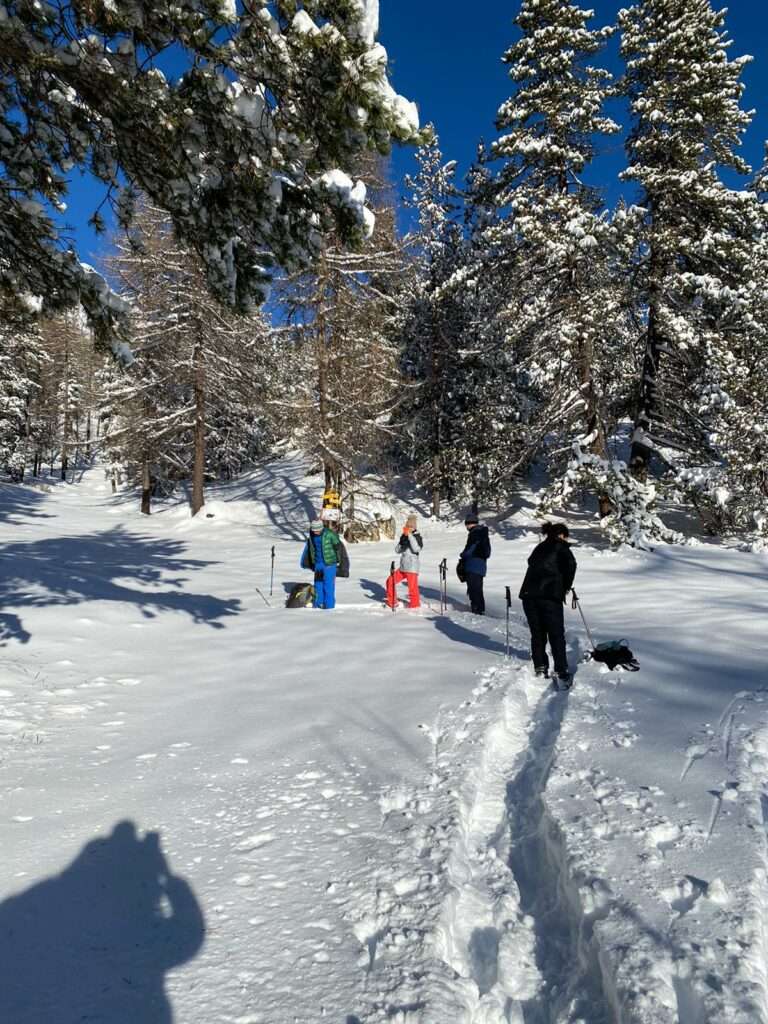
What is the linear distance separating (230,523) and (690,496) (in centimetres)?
1618

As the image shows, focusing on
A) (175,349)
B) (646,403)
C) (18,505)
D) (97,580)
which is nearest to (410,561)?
(97,580)

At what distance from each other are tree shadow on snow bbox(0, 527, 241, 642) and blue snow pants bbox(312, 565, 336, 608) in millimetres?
1441

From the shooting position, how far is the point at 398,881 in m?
3.38

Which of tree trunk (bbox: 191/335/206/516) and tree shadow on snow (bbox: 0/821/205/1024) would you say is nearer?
tree shadow on snow (bbox: 0/821/205/1024)

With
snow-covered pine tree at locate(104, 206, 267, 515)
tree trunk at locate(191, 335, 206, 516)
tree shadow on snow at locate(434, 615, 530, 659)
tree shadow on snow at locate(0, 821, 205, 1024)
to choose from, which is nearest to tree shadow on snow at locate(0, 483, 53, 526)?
snow-covered pine tree at locate(104, 206, 267, 515)

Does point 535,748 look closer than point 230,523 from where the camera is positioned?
Yes

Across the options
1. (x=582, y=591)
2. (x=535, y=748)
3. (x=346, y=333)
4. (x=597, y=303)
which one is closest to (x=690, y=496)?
(x=597, y=303)

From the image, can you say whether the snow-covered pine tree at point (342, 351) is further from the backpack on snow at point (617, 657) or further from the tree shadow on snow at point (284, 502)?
the backpack on snow at point (617, 657)

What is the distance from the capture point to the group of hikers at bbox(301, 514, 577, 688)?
7.09 meters

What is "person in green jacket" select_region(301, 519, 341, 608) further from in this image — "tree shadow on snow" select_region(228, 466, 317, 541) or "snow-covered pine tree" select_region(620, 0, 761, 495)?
"snow-covered pine tree" select_region(620, 0, 761, 495)

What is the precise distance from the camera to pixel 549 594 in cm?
711

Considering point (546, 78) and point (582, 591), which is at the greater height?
point (546, 78)

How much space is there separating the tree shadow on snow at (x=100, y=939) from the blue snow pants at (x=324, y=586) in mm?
7377

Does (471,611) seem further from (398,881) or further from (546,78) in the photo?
(546,78)
